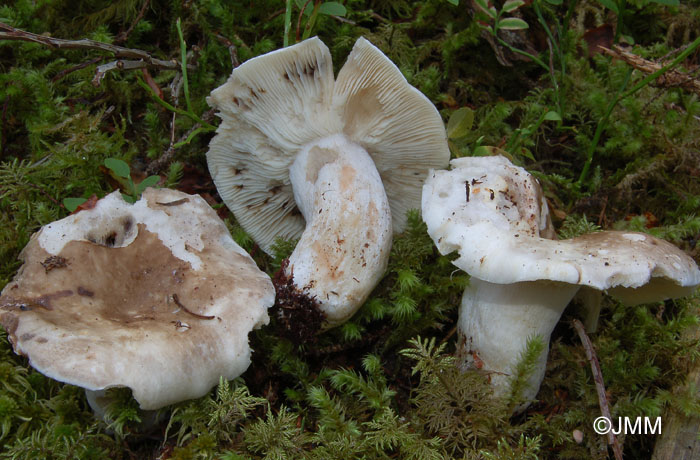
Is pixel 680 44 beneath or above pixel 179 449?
above

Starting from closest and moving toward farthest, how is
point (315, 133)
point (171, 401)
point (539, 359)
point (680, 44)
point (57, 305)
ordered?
point (171, 401) < point (57, 305) < point (539, 359) < point (315, 133) < point (680, 44)

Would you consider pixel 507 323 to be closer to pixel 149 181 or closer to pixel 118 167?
pixel 149 181

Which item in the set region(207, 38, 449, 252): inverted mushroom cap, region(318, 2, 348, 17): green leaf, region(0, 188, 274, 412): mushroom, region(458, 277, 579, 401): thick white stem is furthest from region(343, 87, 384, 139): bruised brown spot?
region(458, 277, 579, 401): thick white stem

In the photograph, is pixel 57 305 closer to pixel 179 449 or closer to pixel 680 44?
pixel 179 449

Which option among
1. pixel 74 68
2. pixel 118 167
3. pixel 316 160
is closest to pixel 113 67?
pixel 74 68

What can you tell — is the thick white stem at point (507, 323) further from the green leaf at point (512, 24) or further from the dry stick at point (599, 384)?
the green leaf at point (512, 24)

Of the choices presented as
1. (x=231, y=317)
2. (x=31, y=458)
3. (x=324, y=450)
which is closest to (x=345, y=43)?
(x=231, y=317)
